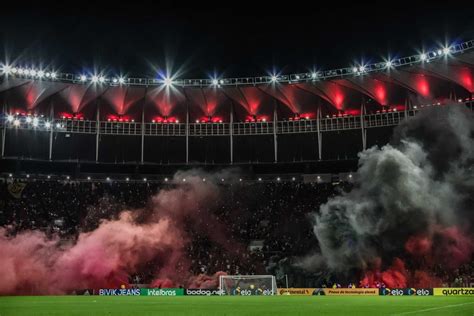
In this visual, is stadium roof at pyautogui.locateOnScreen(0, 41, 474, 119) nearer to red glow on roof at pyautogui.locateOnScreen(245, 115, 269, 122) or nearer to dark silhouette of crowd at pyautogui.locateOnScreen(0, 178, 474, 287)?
red glow on roof at pyautogui.locateOnScreen(245, 115, 269, 122)

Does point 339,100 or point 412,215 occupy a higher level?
point 339,100

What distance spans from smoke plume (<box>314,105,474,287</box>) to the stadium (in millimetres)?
115

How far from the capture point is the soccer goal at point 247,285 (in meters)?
44.4

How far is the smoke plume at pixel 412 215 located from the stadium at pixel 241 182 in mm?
115

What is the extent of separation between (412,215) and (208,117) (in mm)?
28981

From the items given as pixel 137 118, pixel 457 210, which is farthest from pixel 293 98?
pixel 457 210

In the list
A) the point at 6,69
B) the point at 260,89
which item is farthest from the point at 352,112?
the point at 6,69

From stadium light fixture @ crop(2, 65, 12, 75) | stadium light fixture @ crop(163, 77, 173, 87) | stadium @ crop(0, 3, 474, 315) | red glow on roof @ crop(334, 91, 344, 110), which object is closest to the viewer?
stadium @ crop(0, 3, 474, 315)

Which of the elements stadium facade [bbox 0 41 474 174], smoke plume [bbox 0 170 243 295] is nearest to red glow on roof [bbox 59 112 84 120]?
stadium facade [bbox 0 41 474 174]

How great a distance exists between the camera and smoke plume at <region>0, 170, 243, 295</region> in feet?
147

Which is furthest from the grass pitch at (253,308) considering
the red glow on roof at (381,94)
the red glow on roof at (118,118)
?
the red glow on roof at (118,118)

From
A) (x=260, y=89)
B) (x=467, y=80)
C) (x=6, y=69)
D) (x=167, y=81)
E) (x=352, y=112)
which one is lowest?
(x=352, y=112)

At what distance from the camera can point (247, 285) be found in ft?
146

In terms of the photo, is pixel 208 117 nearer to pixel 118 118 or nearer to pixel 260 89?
pixel 260 89
